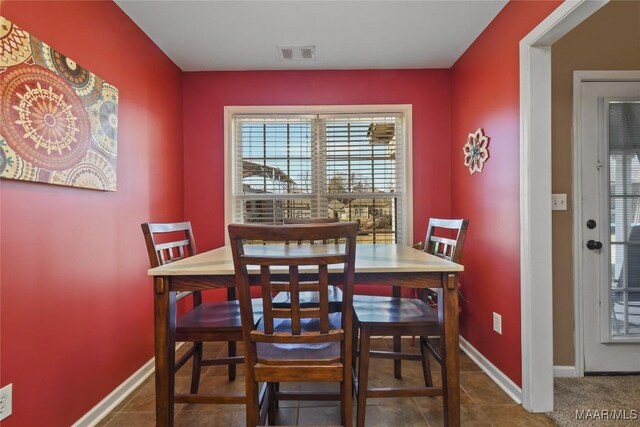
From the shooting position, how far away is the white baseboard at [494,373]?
191cm

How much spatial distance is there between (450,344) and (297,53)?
95.1 inches

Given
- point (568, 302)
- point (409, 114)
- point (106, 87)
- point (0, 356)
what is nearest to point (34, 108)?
point (106, 87)

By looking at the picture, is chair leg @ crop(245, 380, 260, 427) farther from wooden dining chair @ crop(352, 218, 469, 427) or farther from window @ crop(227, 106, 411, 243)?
window @ crop(227, 106, 411, 243)

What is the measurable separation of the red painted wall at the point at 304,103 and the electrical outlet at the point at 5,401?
1793mm

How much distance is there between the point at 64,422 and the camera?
5.08 ft

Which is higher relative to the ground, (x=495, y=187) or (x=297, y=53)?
(x=297, y=53)

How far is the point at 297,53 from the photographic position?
8.77 feet

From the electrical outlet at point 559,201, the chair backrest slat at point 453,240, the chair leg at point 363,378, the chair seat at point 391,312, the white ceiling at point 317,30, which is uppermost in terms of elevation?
the white ceiling at point 317,30

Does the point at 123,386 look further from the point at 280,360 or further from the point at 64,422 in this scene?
the point at 280,360

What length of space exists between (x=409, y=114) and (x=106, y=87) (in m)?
Answer: 2.39

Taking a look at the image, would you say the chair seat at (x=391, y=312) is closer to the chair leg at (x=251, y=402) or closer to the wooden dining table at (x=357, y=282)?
the wooden dining table at (x=357, y=282)

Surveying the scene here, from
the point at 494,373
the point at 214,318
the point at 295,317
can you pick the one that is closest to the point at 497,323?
the point at 494,373

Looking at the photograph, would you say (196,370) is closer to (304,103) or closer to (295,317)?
(295,317)

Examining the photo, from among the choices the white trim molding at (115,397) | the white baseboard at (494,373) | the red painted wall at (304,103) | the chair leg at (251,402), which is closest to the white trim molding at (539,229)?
the white baseboard at (494,373)
